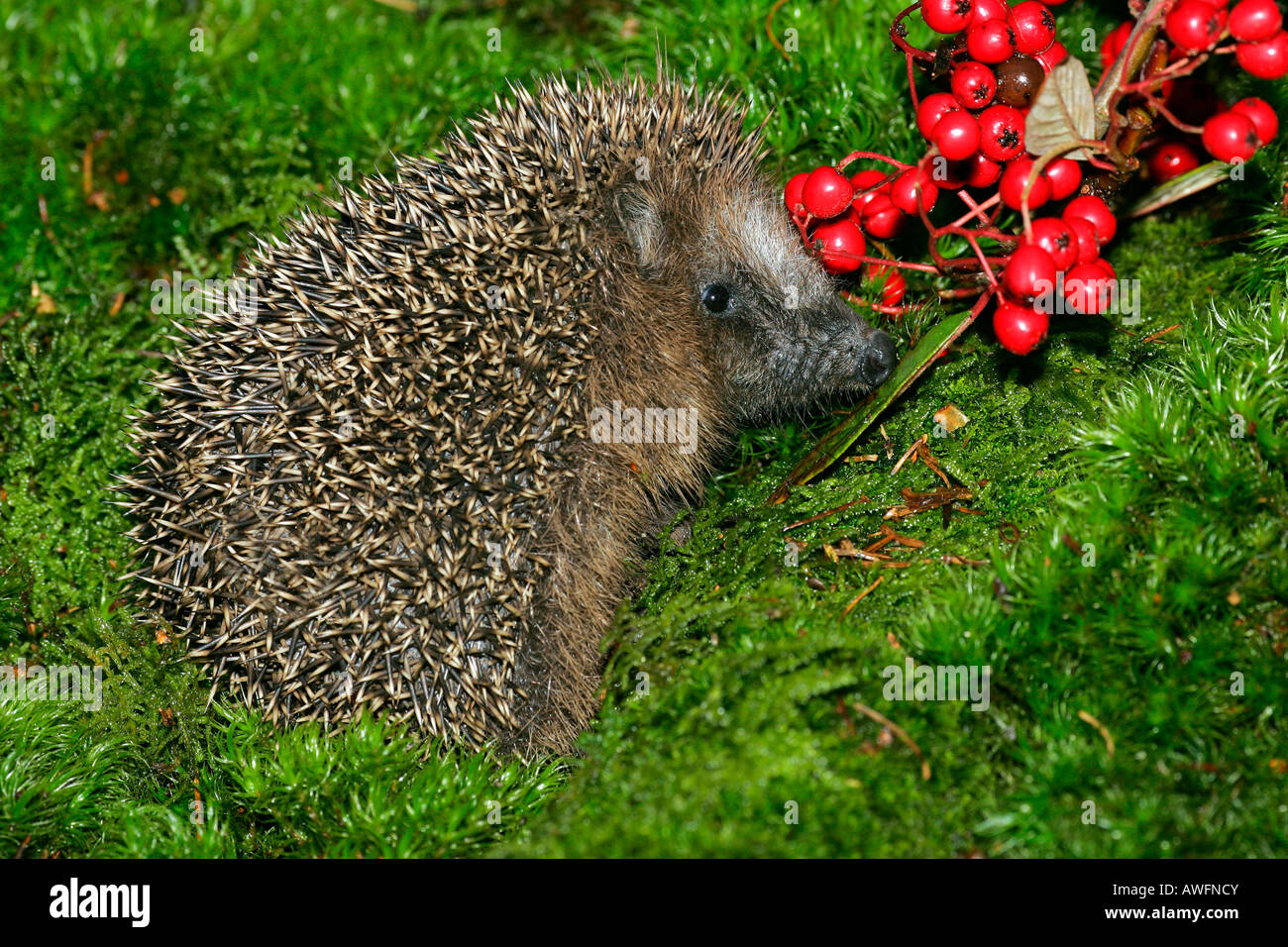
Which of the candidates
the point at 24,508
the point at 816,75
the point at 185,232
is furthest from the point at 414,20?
the point at 24,508

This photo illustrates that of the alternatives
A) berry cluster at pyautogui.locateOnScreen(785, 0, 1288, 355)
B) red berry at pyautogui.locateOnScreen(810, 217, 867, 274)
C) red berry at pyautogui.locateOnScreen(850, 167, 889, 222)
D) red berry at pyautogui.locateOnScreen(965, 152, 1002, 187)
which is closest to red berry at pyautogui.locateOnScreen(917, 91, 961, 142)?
berry cluster at pyautogui.locateOnScreen(785, 0, 1288, 355)

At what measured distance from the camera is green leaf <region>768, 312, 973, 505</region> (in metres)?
4.83

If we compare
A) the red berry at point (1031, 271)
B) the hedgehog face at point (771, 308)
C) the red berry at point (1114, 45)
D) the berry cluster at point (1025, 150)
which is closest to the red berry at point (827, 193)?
the berry cluster at point (1025, 150)

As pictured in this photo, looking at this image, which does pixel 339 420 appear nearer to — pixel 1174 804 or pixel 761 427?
pixel 761 427

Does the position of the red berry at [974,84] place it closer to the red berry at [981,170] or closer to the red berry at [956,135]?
the red berry at [956,135]

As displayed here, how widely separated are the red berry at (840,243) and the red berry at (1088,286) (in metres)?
1.10

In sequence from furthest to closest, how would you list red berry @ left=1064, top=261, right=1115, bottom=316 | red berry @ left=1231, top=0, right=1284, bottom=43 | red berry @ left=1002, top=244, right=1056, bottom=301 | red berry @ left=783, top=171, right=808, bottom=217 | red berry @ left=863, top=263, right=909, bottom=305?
red berry @ left=863, top=263, right=909, bottom=305, red berry @ left=783, top=171, right=808, bottom=217, red berry @ left=1064, top=261, right=1115, bottom=316, red berry @ left=1002, top=244, right=1056, bottom=301, red berry @ left=1231, top=0, right=1284, bottom=43

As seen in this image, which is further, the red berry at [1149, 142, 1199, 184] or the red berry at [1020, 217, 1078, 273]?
the red berry at [1149, 142, 1199, 184]

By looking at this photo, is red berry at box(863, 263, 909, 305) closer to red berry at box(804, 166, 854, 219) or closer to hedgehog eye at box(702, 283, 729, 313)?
red berry at box(804, 166, 854, 219)

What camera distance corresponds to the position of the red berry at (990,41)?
4.23 metres

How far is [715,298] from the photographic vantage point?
5.04 metres

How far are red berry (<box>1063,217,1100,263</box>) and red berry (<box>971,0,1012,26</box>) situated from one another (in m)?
0.92

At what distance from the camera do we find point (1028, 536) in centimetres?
422

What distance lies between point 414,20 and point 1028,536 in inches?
236
